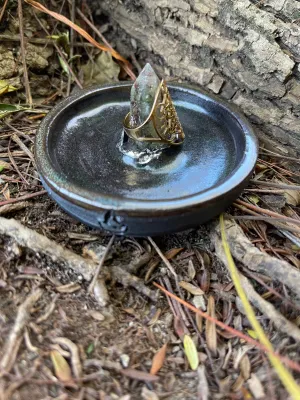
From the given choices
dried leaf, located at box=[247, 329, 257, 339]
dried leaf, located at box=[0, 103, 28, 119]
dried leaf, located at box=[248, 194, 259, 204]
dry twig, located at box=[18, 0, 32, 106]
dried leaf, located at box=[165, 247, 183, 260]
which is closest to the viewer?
dried leaf, located at box=[247, 329, 257, 339]

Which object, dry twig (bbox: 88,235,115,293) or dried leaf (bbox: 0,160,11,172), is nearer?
dry twig (bbox: 88,235,115,293)

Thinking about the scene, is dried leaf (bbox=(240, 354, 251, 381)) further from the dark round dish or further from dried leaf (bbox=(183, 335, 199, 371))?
the dark round dish

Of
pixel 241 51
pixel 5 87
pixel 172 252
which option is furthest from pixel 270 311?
pixel 5 87

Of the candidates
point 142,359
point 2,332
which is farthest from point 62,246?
point 142,359

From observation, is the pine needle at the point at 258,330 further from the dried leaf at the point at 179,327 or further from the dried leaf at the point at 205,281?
the dried leaf at the point at 179,327

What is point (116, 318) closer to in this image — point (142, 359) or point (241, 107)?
point (142, 359)

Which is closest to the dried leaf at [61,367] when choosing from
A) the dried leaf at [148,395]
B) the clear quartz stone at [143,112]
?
the dried leaf at [148,395]

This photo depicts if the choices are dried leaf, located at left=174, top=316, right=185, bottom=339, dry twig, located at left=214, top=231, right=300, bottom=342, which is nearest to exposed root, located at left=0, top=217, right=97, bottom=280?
dried leaf, located at left=174, top=316, right=185, bottom=339
